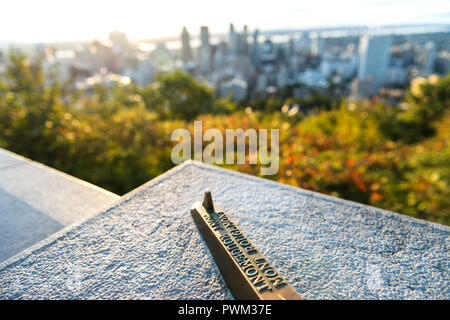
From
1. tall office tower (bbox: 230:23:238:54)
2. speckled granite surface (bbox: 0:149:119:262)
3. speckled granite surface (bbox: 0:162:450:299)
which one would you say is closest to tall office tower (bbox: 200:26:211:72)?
tall office tower (bbox: 230:23:238:54)

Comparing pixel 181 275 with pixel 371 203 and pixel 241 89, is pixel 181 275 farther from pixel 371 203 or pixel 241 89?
pixel 241 89

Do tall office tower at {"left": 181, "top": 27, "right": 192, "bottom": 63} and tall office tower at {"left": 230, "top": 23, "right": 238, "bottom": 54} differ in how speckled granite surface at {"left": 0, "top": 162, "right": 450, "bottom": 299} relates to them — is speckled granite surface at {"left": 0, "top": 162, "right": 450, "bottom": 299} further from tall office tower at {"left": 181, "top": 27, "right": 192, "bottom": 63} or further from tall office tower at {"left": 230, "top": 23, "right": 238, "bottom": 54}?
tall office tower at {"left": 230, "top": 23, "right": 238, "bottom": 54}

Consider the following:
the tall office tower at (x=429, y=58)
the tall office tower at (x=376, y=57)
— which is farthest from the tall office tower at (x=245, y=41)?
the tall office tower at (x=429, y=58)

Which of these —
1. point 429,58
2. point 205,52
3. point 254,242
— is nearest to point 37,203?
point 254,242

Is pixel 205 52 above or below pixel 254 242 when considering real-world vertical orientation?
above

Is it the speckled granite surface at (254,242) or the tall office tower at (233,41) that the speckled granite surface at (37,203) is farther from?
the tall office tower at (233,41)

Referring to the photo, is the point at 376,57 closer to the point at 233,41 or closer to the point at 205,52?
the point at 233,41
